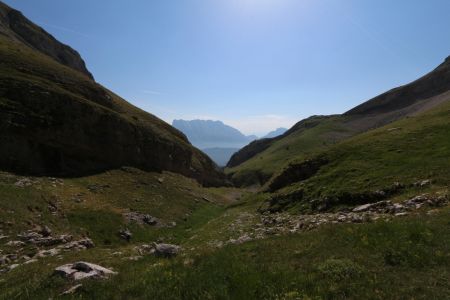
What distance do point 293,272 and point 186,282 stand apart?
334cm

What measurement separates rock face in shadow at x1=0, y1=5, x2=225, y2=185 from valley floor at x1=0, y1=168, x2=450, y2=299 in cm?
801

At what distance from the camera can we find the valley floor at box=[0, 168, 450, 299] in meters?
9.95

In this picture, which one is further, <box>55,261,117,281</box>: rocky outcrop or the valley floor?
<box>55,261,117,281</box>: rocky outcrop

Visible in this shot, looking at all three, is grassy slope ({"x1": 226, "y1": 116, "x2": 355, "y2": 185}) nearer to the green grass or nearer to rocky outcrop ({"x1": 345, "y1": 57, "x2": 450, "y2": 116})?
rocky outcrop ({"x1": 345, "y1": 57, "x2": 450, "y2": 116})

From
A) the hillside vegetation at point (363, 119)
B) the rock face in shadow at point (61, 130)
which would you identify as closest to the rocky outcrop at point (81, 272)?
the rock face in shadow at point (61, 130)

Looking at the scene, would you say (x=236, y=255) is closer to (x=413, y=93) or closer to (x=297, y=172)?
(x=297, y=172)

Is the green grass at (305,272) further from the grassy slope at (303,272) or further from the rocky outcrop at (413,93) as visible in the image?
the rocky outcrop at (413,93)

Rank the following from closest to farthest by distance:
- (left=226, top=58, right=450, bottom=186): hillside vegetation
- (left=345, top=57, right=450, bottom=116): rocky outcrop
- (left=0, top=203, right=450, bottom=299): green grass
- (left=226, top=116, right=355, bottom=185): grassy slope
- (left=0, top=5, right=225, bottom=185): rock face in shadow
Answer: (left=0, top=203, right=450, bottom=299): green grass
(left=0, top=5, right=225, bottom=185): rock face in shadow
(left=226, top=116, right=355, bottom=185): grassy slope
(left=226, top=58, right=450, bottom=186): hillside vegetation
(left=345, top=57, right=450, bottom=116): rocky outcrop

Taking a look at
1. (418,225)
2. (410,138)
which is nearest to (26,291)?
(418,225)

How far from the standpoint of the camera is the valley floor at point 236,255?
995 centimetres

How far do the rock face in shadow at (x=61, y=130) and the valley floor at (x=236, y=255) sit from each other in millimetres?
8010

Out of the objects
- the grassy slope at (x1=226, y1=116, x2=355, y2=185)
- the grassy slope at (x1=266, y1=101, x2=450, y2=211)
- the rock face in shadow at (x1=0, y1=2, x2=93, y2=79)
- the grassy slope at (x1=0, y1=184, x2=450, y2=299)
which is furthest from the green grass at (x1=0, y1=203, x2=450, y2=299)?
the rock face in shadow at (x1=0, y1=2, x2=93, y2=79)

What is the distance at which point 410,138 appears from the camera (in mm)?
42156

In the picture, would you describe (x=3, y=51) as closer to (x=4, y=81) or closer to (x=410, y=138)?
(x=4, y=81)
